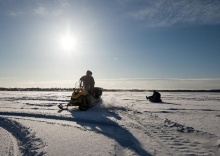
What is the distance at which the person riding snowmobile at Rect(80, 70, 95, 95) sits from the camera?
1545 cm

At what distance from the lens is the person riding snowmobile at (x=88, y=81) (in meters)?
15.5

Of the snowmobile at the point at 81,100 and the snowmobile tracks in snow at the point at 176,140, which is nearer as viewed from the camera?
the snowmobile tracks in snow at the point at 176,140

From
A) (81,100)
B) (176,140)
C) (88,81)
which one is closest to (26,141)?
(176,140)

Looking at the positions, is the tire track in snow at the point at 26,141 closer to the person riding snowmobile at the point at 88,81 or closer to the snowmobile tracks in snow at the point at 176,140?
the snowmobile tracks in snow at the point at 176,140

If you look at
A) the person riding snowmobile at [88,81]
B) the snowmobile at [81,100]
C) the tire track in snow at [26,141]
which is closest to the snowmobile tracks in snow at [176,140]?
the tire track in snow at [26,141]

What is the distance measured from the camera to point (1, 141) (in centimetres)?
606

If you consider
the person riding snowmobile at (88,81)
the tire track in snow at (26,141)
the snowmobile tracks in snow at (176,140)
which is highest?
the person riding snowmobile at (88,81)

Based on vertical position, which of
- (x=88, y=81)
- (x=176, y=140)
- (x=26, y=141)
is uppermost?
(x=88, y=81)

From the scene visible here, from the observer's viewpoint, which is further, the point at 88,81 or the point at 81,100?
the point at 88,81

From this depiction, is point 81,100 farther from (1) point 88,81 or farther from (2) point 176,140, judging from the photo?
(2) point 176,140

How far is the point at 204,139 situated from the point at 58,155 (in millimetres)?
3677

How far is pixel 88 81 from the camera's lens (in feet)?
51.0

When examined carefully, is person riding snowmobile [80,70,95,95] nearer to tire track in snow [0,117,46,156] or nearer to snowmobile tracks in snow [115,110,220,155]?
tire track in snow [0,117,46,156]

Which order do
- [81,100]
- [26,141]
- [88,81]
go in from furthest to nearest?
[88,81] < [81,100] < [26,141]
